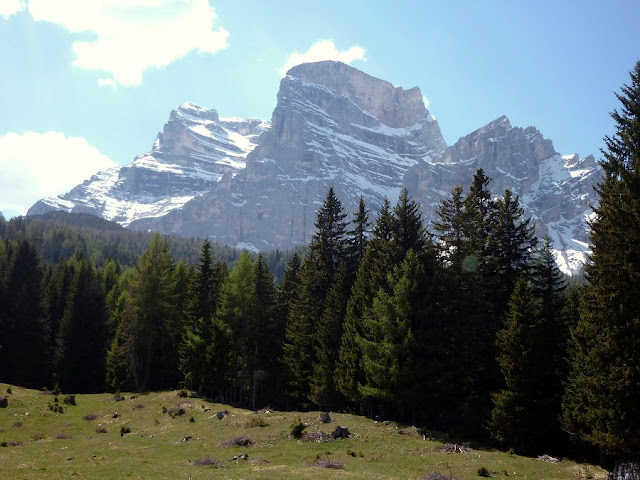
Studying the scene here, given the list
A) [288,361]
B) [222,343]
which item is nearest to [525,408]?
[288,361]

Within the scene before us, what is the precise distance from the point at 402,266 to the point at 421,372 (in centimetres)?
774

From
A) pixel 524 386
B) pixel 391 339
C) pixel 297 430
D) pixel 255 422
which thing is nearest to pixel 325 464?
pixel 297 430

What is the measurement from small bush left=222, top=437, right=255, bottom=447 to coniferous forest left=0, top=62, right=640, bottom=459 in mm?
9085

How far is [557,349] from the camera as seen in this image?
109ft

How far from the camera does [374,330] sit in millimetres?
38125

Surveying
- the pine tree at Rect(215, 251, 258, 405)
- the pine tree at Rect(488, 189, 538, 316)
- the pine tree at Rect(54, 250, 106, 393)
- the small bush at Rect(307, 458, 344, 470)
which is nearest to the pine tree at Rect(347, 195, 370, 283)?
the pine tree at Rect(215, 251, 258, 405)

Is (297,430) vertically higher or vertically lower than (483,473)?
lower

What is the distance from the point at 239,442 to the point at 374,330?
12.5 metres

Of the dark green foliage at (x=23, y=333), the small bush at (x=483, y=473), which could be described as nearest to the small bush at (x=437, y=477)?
the small bush at (x=483, y=473)

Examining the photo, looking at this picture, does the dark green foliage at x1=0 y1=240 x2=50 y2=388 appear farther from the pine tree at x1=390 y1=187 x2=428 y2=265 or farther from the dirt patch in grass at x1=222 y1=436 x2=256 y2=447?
the pine tree at x1=390 y1=187 x2=428 y2=265

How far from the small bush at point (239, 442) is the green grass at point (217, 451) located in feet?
1.19

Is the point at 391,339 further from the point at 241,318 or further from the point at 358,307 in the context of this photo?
the point at 241,318

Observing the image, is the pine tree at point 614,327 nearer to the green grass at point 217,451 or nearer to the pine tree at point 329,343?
the green grass at point 217,451

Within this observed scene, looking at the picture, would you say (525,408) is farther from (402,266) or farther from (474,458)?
(402,266)
